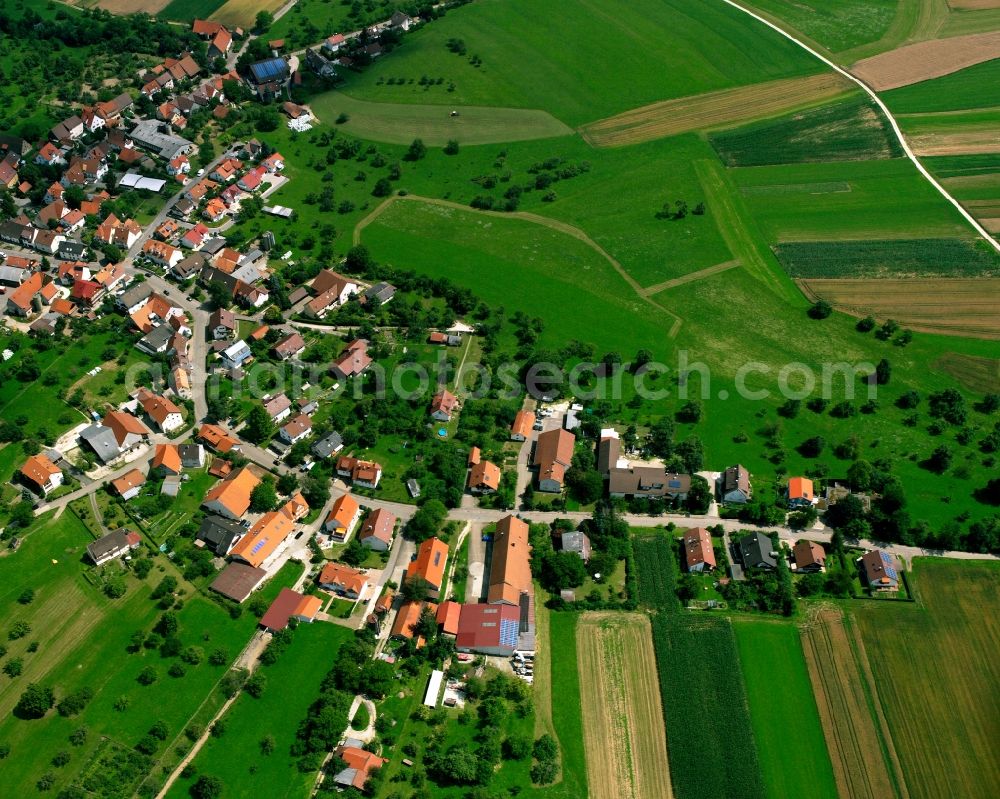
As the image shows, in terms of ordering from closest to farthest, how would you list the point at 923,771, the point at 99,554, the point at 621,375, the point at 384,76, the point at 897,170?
1. the point at 923,771
2. the point at 99,554
3. the point at 621,375
4. the point at 897,170
5. the point at 384,76

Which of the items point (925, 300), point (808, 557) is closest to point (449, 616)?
point (808, 557)

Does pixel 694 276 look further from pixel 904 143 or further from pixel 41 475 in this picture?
pixel 41 475

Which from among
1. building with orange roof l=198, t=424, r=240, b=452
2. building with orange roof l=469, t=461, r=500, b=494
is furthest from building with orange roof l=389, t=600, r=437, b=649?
building with orange roof l=198, t=424, r=240, b=452

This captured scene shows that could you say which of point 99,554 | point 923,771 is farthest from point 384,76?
point 923,771

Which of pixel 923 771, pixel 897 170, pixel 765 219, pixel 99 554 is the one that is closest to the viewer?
→ pixel 923 771

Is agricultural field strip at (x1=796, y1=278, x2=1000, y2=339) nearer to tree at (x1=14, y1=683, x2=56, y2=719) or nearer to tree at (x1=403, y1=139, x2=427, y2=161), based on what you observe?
tree at (x1=403, y1=139, x2=427, y2=161)

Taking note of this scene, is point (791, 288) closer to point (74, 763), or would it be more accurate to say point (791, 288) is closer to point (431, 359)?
point (431, 359)
